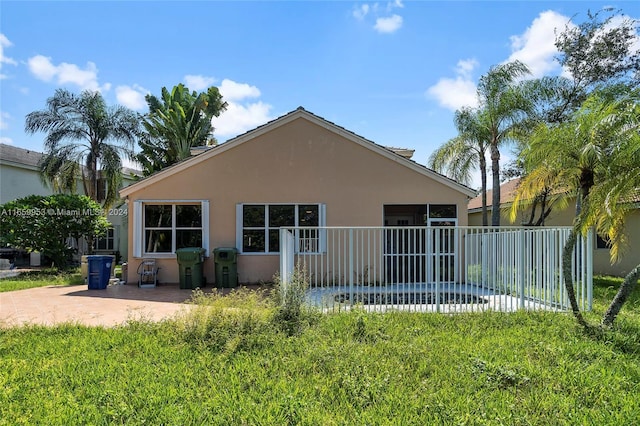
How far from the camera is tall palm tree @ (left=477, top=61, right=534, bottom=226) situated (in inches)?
645

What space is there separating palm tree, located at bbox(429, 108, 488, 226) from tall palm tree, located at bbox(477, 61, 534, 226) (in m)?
0.83

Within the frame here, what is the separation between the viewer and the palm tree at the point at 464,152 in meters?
18.3

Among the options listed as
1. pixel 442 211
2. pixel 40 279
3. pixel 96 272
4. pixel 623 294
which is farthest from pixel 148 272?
pixel 623 294

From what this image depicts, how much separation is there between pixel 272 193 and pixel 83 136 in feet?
46.7

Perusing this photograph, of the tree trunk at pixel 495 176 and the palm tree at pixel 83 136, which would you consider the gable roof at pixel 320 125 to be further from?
the palm tree at pixel 83 136

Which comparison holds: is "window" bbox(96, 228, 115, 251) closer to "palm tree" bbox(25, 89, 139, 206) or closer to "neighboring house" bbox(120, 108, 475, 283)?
"palm tree" bbox(25, 89, 139, 206)

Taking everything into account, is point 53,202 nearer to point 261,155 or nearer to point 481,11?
point 261,155

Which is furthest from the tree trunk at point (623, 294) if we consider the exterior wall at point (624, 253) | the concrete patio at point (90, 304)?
the exterior wall at point (624, 253)

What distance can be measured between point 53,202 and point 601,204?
1956 centimetres

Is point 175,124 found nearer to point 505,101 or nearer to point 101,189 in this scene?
point 101,189

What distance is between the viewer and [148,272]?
13312 millimetres

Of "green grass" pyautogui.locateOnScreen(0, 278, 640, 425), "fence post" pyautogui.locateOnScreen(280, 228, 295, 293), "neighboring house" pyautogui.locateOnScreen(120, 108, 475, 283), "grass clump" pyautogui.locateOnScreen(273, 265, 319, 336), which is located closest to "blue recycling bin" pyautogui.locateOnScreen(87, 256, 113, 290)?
"neighboring house" pyautogui.locateOnScreen(120, 108, 475, 283)

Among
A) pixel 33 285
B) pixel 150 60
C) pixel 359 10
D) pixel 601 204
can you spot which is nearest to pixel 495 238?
pixel 601 204

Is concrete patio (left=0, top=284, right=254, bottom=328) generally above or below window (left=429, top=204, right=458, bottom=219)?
below
